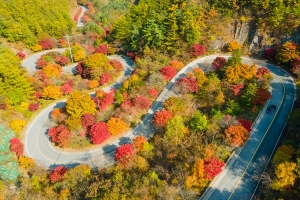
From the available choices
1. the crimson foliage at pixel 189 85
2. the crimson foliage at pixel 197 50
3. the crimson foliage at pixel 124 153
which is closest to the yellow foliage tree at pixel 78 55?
the crimson foliage at pixel 197 50

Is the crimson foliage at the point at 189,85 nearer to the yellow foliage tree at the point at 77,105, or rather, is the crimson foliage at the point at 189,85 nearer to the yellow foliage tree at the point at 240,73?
the yellow foliage tree at the point at 240,73

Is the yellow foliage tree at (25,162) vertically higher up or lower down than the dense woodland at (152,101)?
lower down

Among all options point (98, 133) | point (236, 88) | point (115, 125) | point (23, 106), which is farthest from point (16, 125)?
point (236, 88)

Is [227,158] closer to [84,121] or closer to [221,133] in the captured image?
[221,133]

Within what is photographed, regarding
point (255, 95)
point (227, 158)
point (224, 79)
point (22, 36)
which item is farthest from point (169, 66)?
point (22, 36)

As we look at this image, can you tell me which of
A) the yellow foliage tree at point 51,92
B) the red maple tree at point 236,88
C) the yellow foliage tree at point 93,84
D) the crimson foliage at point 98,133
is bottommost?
the crimson foliage at point 98,133

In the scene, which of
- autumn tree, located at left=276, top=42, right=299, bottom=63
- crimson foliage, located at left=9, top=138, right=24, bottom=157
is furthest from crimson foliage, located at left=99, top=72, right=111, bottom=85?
autumn tree, located at left=276, top=42, right=299, bottom=63
